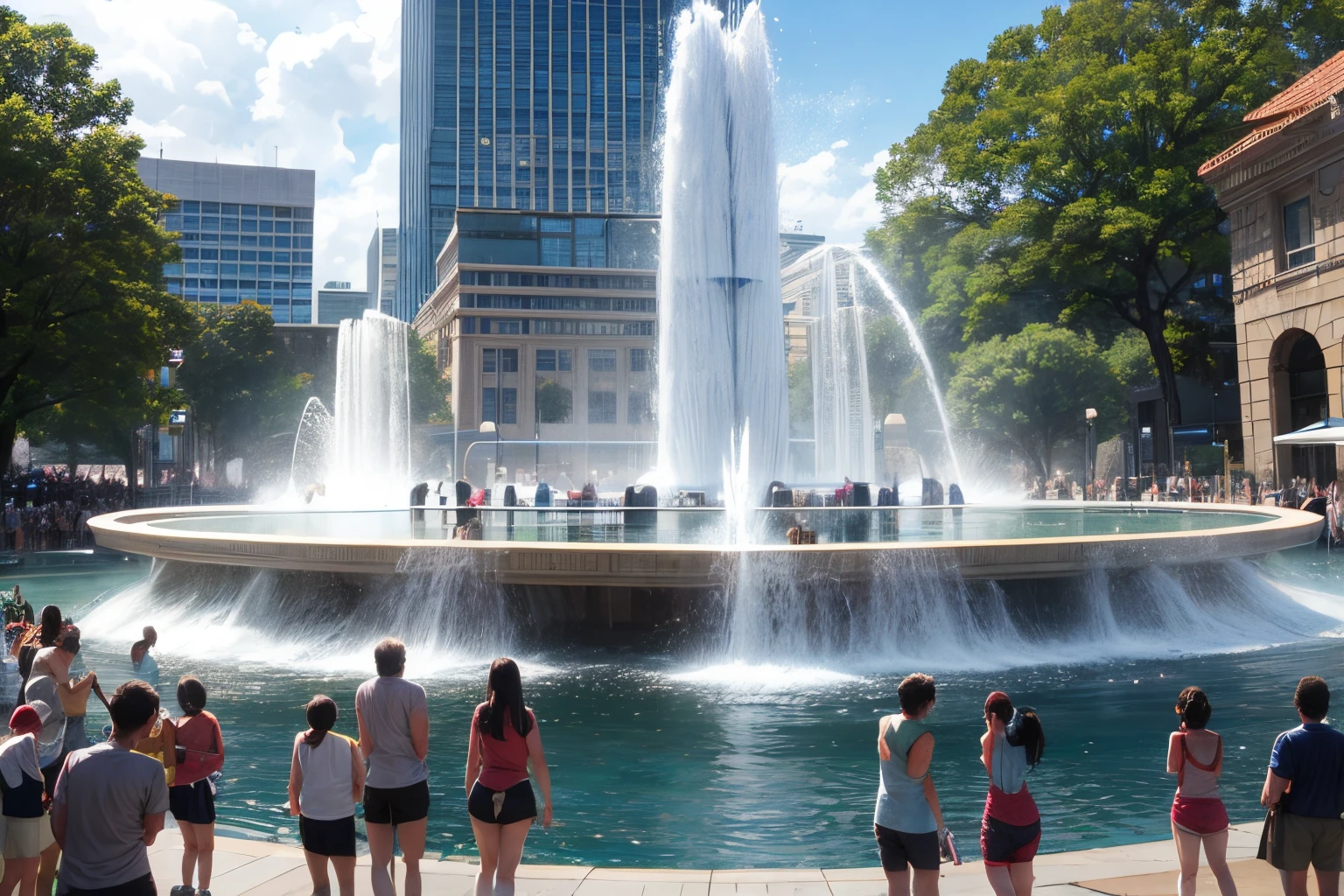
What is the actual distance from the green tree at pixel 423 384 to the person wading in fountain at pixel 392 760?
294 feet

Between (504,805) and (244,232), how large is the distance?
647ft

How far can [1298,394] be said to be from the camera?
33188mm

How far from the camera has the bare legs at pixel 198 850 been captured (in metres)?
5.78

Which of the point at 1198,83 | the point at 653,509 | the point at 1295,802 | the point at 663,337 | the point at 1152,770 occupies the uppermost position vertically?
the point at 1198,83

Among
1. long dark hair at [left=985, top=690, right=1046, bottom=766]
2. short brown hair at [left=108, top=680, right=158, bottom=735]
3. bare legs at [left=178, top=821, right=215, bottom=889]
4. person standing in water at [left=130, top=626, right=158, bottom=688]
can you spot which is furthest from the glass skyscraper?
short brown hair at [left=108, top=680, right=158, bottom=735]

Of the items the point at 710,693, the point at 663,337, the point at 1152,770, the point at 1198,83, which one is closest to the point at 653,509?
the point at 710,693

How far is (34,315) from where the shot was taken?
3316 cm

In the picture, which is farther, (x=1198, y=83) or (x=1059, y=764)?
(x=1198, y=83)

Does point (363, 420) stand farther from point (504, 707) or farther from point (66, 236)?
point (504, 707)

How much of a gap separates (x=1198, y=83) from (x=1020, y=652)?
107 feet

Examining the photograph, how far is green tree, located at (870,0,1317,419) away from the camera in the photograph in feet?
125

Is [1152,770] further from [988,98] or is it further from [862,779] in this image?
[988,98]

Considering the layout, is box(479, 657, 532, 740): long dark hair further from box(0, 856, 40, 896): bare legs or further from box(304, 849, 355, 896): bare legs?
box(0, 856, 40, 896): bare legs

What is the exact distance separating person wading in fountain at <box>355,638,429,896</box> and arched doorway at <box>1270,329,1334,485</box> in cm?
3274
